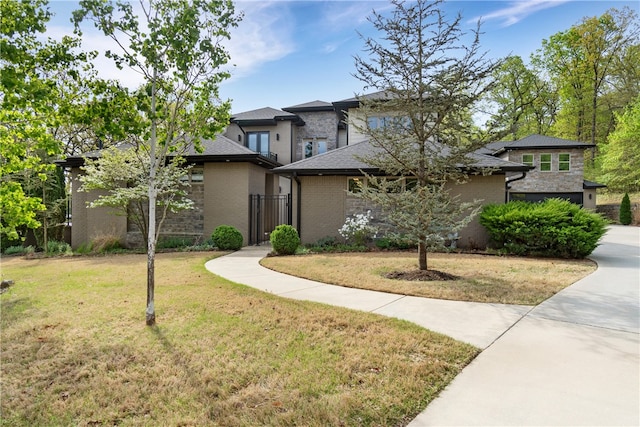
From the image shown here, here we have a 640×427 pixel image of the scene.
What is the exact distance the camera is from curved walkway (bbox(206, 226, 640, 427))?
260 cm

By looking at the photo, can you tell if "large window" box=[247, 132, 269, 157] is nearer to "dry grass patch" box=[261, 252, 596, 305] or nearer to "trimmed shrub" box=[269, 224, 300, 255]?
"trimmed shrub" box=[269, 224, 300, 255]

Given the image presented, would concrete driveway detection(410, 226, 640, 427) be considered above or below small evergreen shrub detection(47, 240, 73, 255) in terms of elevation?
above

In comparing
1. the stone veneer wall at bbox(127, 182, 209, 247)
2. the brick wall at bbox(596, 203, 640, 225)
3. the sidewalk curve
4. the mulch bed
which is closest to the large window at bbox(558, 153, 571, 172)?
the brick wall at bbox(596, 203, 640, 225)

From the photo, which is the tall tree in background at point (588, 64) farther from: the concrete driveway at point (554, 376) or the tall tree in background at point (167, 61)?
the tall tree in background at point (167, 61)

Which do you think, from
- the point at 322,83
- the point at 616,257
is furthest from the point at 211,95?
the point at 616,257

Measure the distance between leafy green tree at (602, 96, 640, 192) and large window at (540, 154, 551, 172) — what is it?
827 centimetres

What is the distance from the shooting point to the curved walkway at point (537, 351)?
260cm

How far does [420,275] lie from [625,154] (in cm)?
3068

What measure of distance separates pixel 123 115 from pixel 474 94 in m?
6.39

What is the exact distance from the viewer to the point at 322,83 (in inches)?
490

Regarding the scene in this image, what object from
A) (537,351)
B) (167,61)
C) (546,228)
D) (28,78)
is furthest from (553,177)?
(28,78)

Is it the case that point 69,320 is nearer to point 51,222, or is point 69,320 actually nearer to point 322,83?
point 322,83

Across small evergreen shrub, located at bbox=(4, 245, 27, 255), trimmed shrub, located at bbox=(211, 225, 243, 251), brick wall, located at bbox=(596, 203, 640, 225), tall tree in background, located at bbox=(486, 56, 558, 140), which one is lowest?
small evergreen shrub, located at bbox=(4, 245, 27, 255)

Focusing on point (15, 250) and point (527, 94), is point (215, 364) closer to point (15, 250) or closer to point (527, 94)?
point (15, 250)
